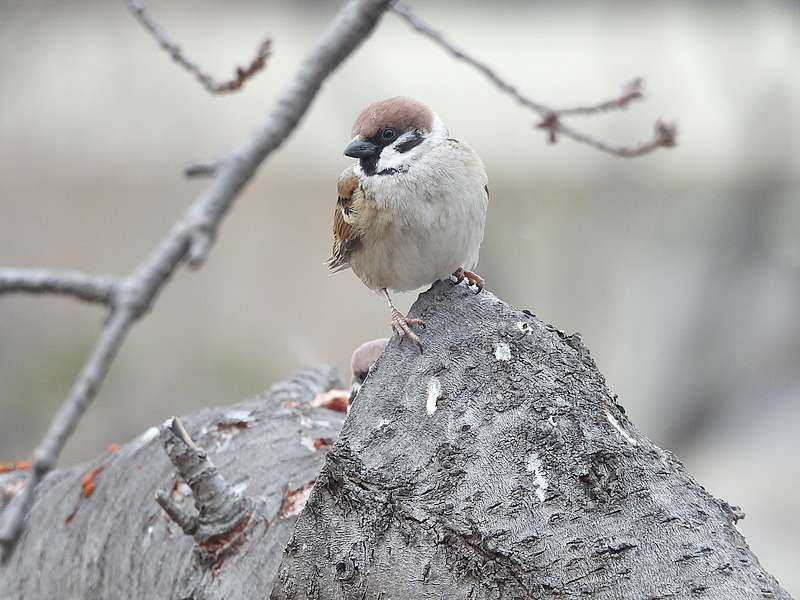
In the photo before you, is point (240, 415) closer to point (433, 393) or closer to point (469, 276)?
point (469, 276)

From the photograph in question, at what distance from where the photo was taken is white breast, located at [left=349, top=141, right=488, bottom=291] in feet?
7.27

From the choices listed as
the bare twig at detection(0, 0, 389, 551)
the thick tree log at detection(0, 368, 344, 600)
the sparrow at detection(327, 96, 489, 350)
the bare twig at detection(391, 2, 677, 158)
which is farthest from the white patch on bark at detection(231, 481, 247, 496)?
the bare twig at detection(391, 2, 677, 158)

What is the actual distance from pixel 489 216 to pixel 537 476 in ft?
21.3

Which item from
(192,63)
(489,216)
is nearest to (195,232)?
(192,63)

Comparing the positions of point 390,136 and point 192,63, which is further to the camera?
point 192,63

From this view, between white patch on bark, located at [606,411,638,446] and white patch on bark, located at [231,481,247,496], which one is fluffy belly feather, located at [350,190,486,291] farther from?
white patch on bark, located at [606,411,638,446]

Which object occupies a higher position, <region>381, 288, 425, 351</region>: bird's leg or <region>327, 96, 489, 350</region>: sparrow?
<region>327, 96, 489, 350</region>: sparrow

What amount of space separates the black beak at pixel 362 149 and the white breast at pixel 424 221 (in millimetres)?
65

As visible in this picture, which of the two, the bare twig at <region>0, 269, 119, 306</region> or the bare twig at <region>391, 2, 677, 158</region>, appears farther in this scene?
the bare twig at <region>391, 2, 677, 158</region>

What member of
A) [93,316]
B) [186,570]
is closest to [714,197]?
[93,316]

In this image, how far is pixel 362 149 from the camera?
2.34 metres

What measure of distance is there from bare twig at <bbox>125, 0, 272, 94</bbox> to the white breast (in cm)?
47

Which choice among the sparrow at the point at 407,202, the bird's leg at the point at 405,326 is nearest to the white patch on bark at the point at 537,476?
the bird's leg at the point at 405,326

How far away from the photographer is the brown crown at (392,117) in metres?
2.35
